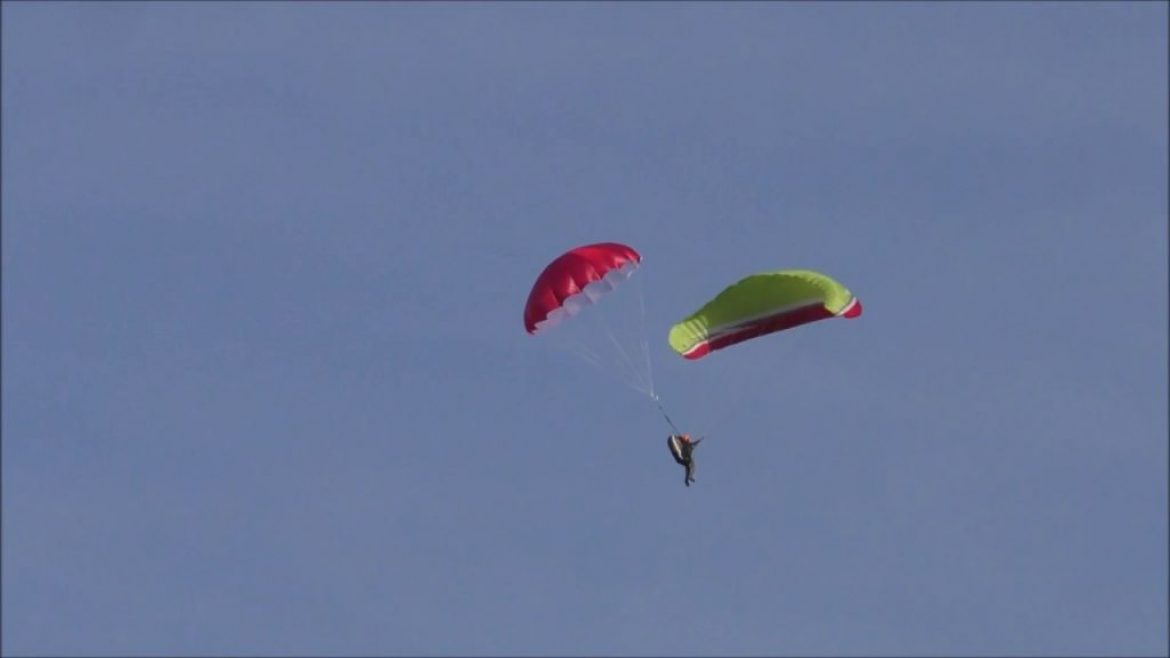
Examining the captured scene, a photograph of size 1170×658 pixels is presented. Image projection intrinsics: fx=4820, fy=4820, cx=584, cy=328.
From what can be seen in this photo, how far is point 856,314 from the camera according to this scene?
7300cm

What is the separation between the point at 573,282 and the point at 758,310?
3106 mm

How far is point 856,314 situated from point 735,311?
2.19 meters

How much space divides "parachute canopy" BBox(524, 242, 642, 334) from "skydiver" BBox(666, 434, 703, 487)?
2.62 metres

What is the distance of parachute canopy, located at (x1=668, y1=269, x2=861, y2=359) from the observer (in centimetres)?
7319

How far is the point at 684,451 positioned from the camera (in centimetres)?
7375

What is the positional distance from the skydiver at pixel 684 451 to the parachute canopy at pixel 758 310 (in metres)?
1.30

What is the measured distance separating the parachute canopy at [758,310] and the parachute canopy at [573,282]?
5.13 ft

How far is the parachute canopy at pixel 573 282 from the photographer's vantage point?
7288 cm

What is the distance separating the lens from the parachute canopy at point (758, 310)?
7319cm

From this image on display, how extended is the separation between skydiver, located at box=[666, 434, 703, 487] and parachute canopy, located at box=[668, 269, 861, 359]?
130cm

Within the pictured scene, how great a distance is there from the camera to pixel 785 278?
73.5 m

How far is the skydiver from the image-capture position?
242ft

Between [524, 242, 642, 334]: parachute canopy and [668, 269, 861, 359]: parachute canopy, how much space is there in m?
1.56

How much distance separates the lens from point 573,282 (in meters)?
72.9
